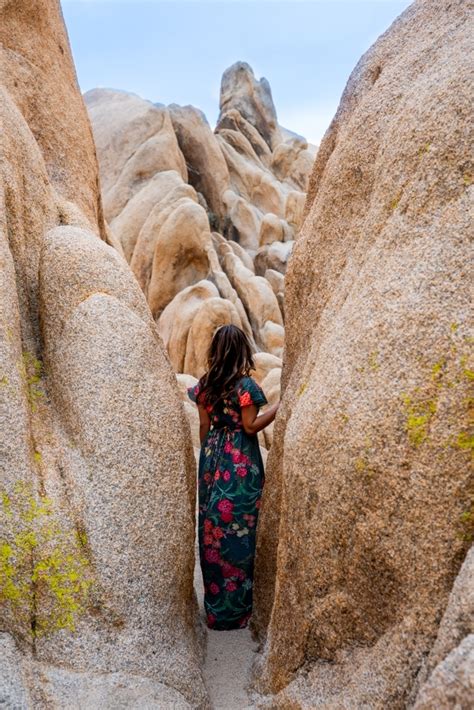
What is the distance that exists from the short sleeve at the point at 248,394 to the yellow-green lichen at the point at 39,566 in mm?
1447

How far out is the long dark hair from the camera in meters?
4.68

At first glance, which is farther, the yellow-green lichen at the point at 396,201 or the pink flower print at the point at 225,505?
the pink flower print at the point at 225,505

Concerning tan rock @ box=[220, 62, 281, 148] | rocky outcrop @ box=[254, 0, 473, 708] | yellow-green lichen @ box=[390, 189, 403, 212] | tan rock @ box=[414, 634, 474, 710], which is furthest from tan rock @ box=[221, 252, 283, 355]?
tan rock @ box=[220, 62, 281, 148]

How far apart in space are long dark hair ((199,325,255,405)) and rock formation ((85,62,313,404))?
24.3 ft

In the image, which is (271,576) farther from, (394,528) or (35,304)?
(35,304)

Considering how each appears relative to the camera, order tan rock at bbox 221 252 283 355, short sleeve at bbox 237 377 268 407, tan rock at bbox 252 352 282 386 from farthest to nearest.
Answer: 1. tan rock at bbox 221 252 283 355
2. tan rock at bbox 252 352 282 386
3. short sleeve at bbox 237 377 268 407

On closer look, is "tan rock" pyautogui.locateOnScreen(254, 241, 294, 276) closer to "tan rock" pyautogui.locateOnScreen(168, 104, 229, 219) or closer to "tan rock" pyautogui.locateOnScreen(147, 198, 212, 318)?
"tan rock" pyautogui.locateOnScreen(168, 104, 229, 219)

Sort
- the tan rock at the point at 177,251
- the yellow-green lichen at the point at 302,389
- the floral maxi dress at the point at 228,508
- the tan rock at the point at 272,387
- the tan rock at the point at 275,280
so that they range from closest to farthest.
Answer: the yellow-green lichen at the point at 302,389, the floral maxi dress at the point at 228,508, the tan rock at the point at 272,387, the tan rock at the point at 177,251, the tan rock at the point at 275,280

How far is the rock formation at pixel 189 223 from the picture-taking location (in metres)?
17.4

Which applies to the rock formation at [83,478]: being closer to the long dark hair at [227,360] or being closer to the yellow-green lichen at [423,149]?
the long dark hair at [227,360]

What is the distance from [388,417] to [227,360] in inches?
74.3

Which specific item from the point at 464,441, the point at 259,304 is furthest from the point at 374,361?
the point at 259,304

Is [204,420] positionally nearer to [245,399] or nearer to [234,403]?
[234,403]

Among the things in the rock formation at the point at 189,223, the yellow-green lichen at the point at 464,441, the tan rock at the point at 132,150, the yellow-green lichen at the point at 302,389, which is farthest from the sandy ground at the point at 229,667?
the tan rock at the point at 132,150
